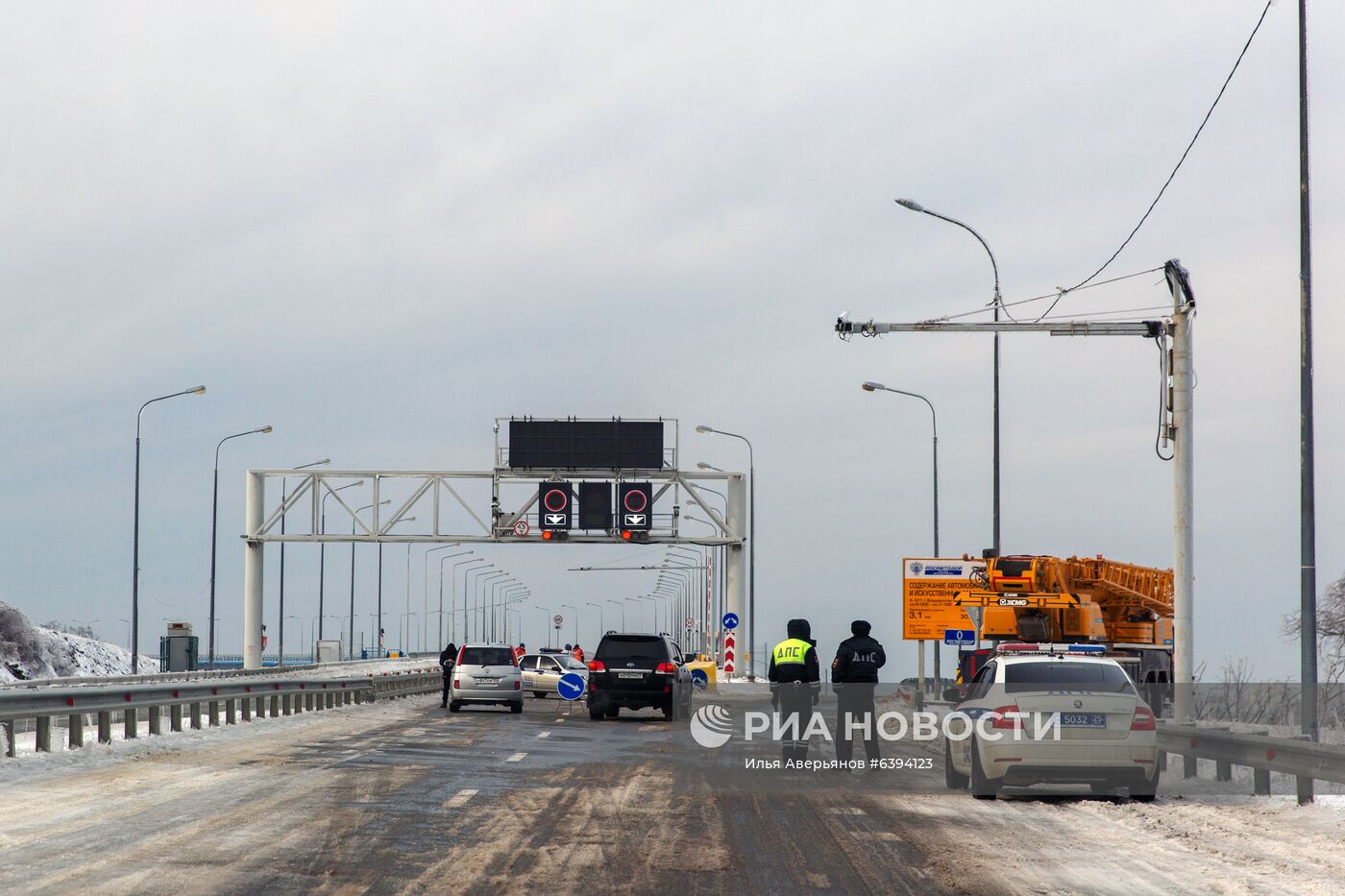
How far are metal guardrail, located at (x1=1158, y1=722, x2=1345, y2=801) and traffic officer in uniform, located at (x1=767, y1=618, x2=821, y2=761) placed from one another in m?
4.03

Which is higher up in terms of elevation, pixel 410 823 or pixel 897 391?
pixel 897 391

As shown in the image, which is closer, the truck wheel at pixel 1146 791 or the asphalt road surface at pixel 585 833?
the asphalt road surface at pixel 585 833

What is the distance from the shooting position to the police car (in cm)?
1522

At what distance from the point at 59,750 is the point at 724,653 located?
45.2 metres

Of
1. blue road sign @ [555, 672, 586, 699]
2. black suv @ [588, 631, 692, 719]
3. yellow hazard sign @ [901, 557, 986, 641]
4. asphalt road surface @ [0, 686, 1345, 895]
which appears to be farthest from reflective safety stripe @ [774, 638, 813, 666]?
yellow hazard sign @ [901, 557, 986, 641]

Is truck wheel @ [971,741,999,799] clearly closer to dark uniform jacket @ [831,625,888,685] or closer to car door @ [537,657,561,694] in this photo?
dark uniform jacket @ [831,625,888,685]

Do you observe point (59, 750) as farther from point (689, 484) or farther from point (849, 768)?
point (689, 484)

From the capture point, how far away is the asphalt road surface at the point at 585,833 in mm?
9805

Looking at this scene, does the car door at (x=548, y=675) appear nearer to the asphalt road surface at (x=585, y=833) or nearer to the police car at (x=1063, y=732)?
the asphalt road surface at (x=585, y=833)

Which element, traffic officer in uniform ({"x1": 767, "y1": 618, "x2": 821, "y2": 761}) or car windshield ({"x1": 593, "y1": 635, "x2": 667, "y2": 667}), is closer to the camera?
traffic officer in uniform ({"x1": 767, "y1": 618, "x2": 821, "y2": 761})

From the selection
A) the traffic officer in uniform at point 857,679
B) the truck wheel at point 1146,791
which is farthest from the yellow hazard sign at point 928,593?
the truck wheel at point 1146,791

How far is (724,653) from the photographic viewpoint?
6347 centimetres

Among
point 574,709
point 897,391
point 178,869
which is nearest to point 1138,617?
point 574,709

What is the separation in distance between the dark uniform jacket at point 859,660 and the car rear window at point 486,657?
60.6 feet
